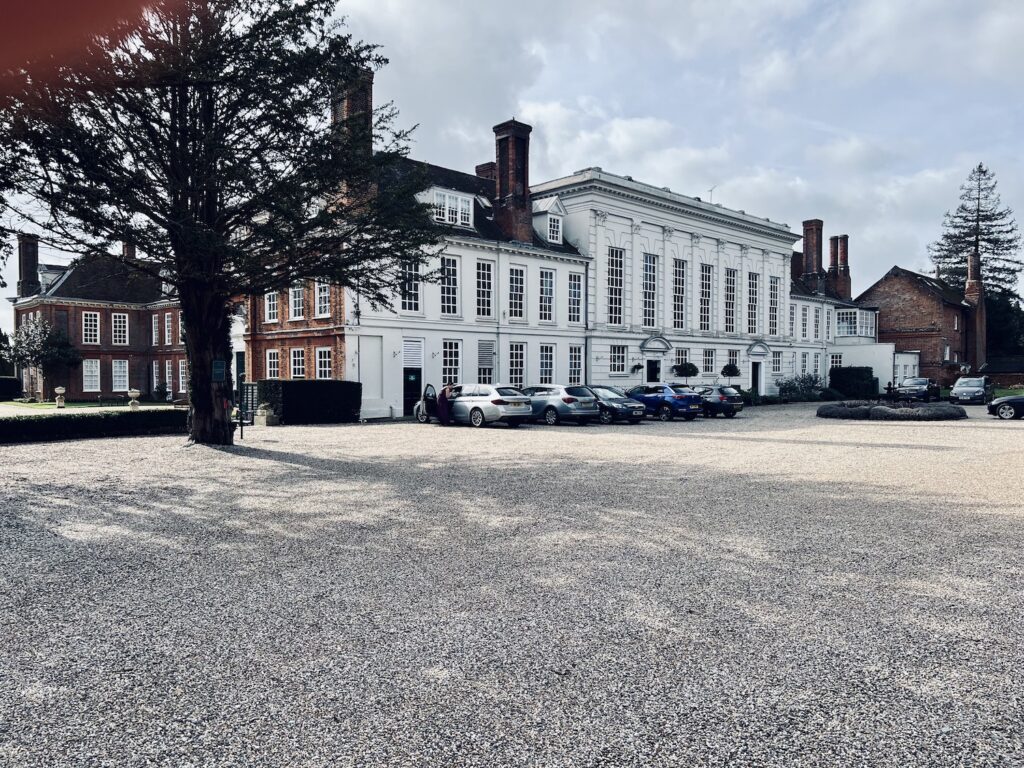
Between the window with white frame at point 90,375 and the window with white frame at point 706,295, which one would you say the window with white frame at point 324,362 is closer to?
the window with white frame at point 706,295

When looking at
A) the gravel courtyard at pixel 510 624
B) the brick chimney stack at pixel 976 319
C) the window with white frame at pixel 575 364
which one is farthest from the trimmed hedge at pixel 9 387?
the brick chimney stack at pixel 976 319

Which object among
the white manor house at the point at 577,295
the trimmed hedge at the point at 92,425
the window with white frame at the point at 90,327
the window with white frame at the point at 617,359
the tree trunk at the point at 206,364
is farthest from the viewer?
the window with white frame at the point at 90,327

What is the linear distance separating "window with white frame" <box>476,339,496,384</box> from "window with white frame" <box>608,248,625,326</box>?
28.5ft

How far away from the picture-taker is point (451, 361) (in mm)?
32844

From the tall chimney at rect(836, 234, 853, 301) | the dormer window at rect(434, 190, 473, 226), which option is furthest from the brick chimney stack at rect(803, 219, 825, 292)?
the dormer window at rect(434, 190, 473, 226)

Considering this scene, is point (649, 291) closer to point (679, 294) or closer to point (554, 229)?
point (679, 294)

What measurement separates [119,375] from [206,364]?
3779 centimetres

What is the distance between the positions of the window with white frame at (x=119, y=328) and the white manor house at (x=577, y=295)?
2684 centimetres

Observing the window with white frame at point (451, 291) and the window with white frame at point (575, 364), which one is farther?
the window with white frame at point (575, 364)

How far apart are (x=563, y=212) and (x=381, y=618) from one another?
117 ft

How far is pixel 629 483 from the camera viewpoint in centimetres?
1168

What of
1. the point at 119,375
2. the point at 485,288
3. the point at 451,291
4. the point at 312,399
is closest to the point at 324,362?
the point at 312,399

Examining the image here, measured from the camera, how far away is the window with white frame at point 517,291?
3531cm

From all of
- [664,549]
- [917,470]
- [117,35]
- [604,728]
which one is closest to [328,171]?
[117,35]
